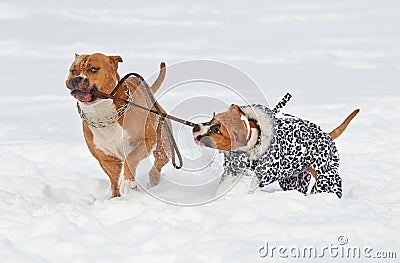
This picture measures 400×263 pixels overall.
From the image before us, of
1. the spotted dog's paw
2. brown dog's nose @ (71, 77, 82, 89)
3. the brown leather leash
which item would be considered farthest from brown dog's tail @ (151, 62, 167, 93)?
brown dog's nose @ (71, 77, 82, 89)

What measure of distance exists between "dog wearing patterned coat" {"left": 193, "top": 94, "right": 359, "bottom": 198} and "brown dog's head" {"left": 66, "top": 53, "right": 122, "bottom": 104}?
0.48m

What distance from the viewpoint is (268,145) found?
10.6 ft

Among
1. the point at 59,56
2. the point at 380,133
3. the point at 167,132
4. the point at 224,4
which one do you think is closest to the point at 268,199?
the point at 167,132

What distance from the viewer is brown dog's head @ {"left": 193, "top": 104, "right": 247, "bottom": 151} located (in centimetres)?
311

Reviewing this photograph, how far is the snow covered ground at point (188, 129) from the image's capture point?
245 cm

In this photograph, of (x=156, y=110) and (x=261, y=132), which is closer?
(x=261, y=132)

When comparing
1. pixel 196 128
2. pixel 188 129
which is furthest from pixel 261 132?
pixel 188 129

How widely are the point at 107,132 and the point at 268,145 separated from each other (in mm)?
793

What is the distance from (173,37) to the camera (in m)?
9.88

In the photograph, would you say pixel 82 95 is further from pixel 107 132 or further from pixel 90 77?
pixel 107 132

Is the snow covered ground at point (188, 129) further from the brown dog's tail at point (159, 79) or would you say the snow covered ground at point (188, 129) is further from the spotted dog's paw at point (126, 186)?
the brown dog's tail at point (159, 79)

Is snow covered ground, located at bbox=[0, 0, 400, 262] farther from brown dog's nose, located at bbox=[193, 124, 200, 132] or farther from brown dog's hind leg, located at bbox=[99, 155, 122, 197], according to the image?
brown dog's nose, located at bbox=[193, 124, 200, 132]

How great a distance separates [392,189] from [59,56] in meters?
6.36

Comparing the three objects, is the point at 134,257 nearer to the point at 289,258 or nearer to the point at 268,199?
the point at 289,258
